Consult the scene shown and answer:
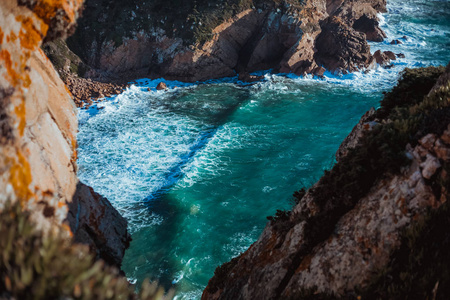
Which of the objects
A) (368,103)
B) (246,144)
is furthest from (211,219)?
(368,103)

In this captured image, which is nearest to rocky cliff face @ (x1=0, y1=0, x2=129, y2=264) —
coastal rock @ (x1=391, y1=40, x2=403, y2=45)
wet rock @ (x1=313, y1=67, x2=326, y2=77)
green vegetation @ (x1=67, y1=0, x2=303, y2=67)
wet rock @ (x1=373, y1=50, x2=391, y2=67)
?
green vegetation @ (x1=67, y1=0, x2=303, y2=67)

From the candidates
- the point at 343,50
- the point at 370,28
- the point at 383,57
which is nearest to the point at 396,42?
the point at 370,28

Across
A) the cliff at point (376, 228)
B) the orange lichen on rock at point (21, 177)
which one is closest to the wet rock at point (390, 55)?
the cliff at point (376, 228)

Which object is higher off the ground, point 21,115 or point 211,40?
point 211,40

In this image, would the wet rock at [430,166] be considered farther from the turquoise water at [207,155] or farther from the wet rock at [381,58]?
the wet rock at [381,58]

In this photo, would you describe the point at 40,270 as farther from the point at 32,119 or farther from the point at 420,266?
the point at 420,266

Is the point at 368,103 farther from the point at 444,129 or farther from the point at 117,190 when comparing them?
the point at 444,129
